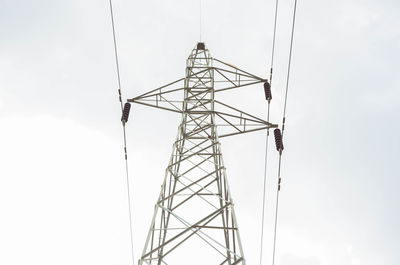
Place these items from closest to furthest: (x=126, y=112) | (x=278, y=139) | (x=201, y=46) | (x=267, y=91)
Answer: (x=278, y=139), (x=126, y=112), (x=267, y=91), (x=201, y=46)

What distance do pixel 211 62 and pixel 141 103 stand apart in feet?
11.7

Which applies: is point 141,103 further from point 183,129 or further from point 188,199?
point 188,199

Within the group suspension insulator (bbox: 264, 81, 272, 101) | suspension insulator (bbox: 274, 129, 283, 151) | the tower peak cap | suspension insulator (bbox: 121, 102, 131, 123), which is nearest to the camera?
suspension insulator (bbox: 274, 129, 283, 151)

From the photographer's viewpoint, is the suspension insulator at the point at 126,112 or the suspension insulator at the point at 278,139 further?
the suspension insulator at the point at 126,112

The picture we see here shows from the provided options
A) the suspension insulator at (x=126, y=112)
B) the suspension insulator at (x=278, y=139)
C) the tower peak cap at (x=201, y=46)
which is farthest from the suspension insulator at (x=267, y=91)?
the suspension insulator at (x=126, y=112)

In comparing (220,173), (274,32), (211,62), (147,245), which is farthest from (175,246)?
(211,62)

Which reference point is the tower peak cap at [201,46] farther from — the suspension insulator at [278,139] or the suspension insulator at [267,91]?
the suspension insulator at [278,139]

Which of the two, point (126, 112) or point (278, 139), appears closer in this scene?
point (278, 139)

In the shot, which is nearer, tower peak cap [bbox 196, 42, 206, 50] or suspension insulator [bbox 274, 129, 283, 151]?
suspension insulator [bbox 274, 129, 283, 151]

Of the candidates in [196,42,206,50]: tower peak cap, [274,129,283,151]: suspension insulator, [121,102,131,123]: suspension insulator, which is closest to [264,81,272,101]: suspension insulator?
[274,129,283,151]: suspension insulator

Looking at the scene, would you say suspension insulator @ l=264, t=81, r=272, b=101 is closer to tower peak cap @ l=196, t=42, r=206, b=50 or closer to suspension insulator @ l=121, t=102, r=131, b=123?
tower peak cap @ l=196, t=42, r=206, b=50

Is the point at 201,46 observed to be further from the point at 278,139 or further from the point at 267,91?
the point at 278,139

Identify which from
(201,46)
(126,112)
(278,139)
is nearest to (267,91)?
(278,139)

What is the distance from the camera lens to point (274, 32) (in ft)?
32.8
